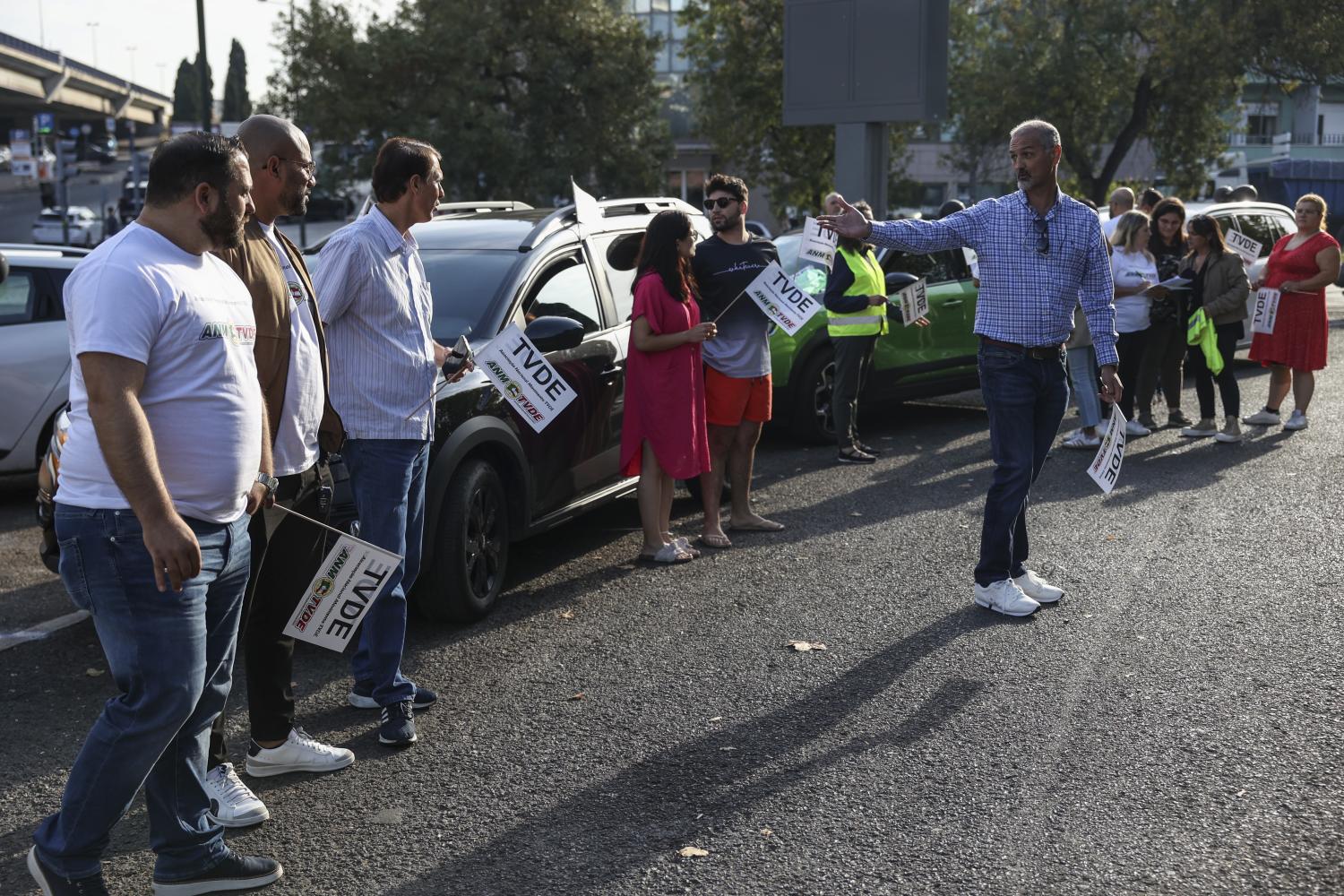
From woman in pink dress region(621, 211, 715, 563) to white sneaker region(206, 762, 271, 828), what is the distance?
328 centimetres

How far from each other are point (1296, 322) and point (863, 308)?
3.85 metres

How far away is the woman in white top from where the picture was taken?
10.6 metres

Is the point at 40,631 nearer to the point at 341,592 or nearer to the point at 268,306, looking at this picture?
the point at 341,592

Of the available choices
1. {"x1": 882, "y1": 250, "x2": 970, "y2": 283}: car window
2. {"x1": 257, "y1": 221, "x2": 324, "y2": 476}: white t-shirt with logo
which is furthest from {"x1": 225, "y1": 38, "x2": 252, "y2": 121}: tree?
{"x1": 257, "y1": 221, "x2": 324, "y2": 476}: white t-shirt with logo

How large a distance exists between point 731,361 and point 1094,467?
83.1 inches

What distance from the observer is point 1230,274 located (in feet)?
34.9

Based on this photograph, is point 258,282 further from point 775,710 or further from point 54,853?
point 775,710

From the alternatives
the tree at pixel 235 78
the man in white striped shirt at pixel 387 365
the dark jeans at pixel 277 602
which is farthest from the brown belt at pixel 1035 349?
the tree at pixel 235 78

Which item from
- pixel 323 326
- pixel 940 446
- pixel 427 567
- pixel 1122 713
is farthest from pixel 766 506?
pixel 323 326

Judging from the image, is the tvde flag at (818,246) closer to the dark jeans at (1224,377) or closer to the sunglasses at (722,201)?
the sunglasses at (722,201)

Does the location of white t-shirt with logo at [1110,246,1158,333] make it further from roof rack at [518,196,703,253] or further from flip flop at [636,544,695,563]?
flip flop at [636,544,695,563]

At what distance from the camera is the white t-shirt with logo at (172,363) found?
3055mm

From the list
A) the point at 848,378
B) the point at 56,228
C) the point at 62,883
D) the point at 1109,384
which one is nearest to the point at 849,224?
the point at 1109,384

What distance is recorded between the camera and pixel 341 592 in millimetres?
4285
